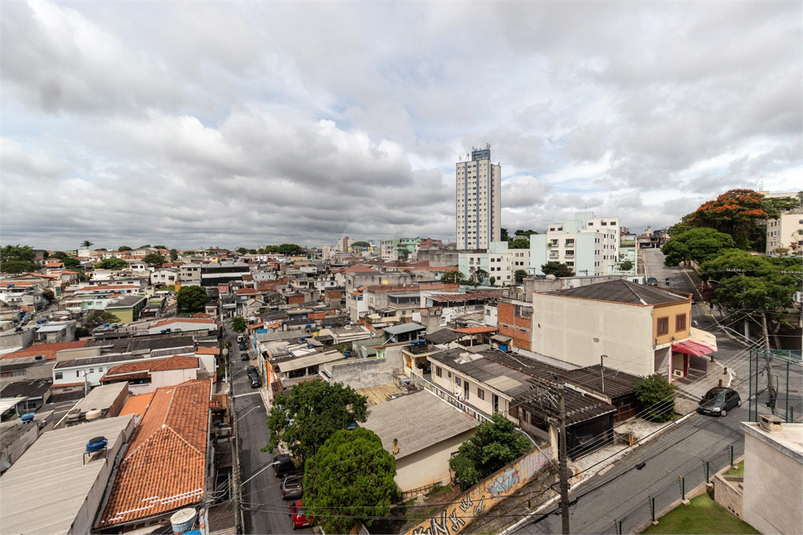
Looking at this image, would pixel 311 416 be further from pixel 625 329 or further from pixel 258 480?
pixel 625 329

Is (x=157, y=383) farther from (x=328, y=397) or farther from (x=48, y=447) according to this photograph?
(x=328, y=397)

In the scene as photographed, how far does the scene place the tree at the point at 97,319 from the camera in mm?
40375

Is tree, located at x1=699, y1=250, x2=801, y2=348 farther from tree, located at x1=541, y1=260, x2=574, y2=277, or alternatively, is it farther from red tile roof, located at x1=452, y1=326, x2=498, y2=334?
tree, located at x1=541, y1=260, x2=574, y2=277

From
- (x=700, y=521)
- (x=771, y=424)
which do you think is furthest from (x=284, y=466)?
(x=771, y=424)

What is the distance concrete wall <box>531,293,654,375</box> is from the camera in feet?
55.0

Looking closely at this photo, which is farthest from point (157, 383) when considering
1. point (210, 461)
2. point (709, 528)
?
point (709, 528)

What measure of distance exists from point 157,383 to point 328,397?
14.2 metres

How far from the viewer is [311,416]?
14.4 meters

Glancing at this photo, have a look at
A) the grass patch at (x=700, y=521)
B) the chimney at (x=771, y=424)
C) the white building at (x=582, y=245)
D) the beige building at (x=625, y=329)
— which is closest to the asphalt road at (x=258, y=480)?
the grass patch at (x=700, y=521)

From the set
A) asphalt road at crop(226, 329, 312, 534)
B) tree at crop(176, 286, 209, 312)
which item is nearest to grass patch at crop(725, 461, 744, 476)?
asphalt road at crop(226, 329, 312, 534)

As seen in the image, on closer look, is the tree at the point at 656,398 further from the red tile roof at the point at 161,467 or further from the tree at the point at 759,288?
the red tile roof at the point at 161,467

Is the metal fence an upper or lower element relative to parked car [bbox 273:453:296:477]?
upper

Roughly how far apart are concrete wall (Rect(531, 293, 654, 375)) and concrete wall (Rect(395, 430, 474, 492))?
9.15 metres

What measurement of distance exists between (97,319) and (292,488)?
40.6m
